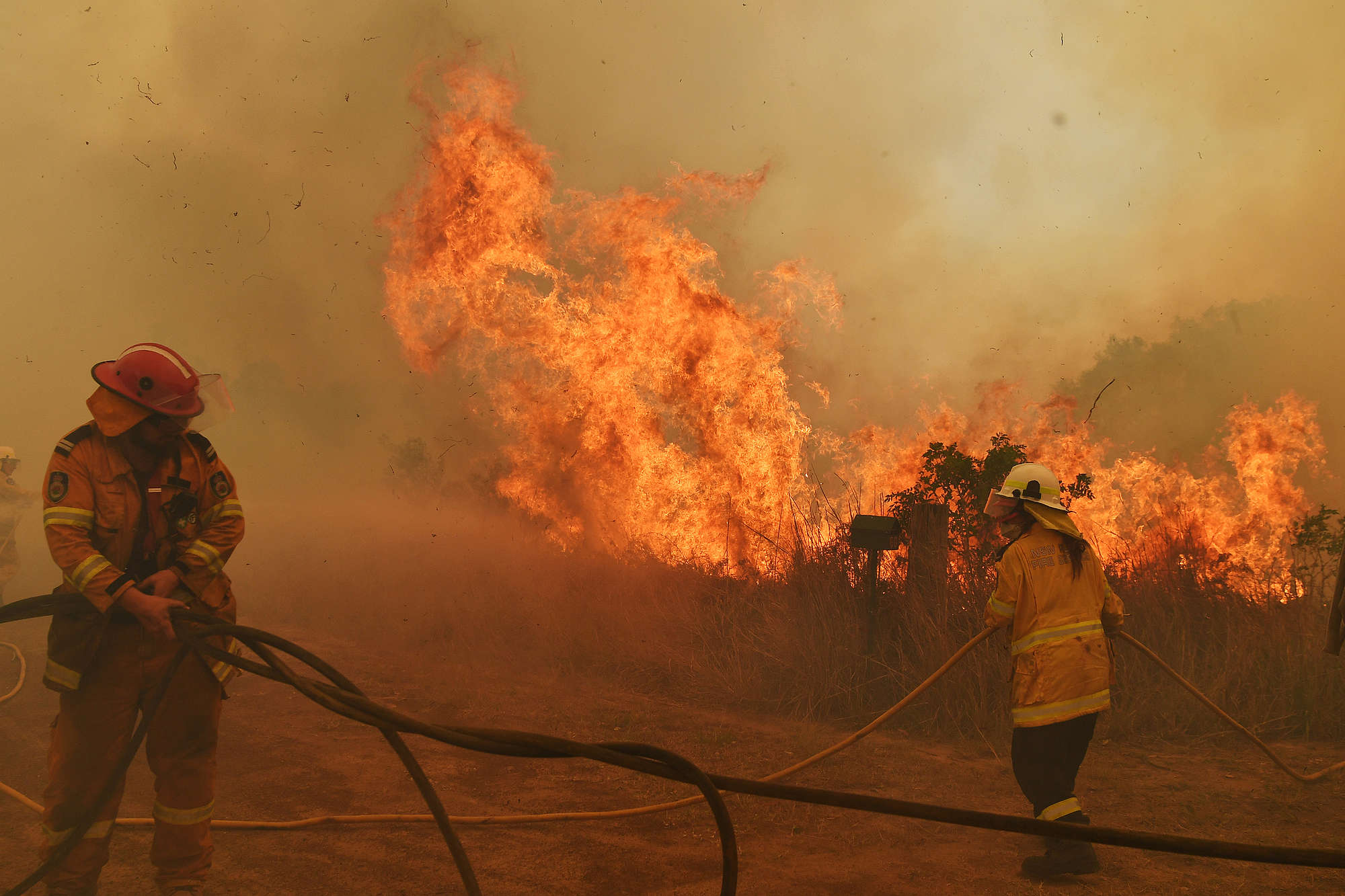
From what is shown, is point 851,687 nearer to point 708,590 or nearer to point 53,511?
point 708,590

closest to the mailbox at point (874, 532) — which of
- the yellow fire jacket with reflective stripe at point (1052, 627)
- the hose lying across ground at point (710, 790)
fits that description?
the yellow fire jacket with reflective stripe at point (1052, 627)

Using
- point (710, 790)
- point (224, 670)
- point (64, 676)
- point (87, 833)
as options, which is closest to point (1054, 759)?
point (710, 790)

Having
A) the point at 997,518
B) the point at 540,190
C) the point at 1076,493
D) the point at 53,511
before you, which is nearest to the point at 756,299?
the point at 540,190

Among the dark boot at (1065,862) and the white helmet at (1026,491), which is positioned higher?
the white helmet at (1026,491)

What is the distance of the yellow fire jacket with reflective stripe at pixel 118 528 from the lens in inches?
123

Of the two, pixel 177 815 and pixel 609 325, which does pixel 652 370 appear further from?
pixel 177 815

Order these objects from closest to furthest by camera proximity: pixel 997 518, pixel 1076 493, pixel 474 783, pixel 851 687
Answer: pixel 997 518, pixel 474 783, pixel 851 687, pixel 1076 493

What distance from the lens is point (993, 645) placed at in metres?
6.82

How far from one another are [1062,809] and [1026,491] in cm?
166

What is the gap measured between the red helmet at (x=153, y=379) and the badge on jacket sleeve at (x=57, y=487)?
1.34ft

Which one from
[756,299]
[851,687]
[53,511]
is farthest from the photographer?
[756,299]

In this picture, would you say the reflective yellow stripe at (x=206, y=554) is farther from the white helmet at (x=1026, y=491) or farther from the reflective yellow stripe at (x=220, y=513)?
the white helmet at (x=1026, y=491)

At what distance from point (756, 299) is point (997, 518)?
817 cm

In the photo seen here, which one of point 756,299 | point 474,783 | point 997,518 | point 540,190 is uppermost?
point 540,190
